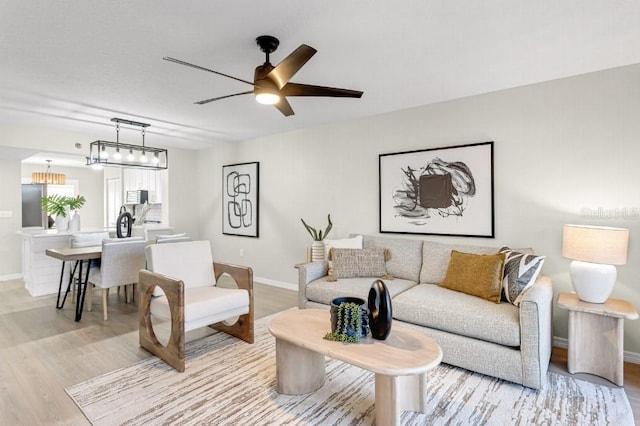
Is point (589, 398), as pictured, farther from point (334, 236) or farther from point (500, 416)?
point (334, 236)

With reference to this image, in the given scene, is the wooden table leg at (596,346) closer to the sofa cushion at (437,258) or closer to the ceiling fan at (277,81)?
the sofa cushion at (437,258)

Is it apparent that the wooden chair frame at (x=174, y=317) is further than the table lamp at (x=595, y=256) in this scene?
Yes

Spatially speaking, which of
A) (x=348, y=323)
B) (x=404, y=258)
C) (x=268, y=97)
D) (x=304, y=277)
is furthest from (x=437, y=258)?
(x=268, y=97)

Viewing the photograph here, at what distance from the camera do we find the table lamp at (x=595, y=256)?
2.32m

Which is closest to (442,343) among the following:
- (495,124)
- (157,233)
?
(495,124)

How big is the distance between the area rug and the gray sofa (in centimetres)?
13

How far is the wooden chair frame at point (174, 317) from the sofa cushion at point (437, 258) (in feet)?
5.61

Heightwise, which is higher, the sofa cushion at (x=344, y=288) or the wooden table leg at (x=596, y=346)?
the sofa cushion at (x=344, y=288)

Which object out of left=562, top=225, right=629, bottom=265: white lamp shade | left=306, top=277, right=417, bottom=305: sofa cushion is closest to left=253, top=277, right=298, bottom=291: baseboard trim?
left=306, top=277, right=417, bottom=305: sofa cushion

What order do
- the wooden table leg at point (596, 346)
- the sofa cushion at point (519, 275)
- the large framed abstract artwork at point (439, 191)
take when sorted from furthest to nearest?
the large framed abstract artwork at point (439, 191)
the sofa cushion at point (519, 275)
the wooden table leg at point (596, 346)

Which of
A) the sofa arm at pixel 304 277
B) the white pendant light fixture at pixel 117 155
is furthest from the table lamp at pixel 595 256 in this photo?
the white pendant light fixture at pixel 117 155

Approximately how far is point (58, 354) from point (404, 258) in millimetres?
3214

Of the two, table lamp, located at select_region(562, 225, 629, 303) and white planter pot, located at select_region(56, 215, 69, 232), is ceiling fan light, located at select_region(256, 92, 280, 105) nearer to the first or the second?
table lamp, located at select_region(562, 225, 629, 303)

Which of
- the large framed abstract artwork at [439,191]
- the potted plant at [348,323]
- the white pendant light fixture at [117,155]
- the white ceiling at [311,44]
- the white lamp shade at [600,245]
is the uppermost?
the white ceiling at [311,44]
